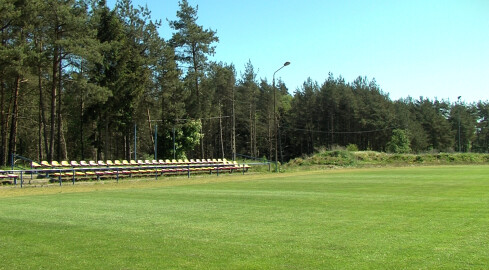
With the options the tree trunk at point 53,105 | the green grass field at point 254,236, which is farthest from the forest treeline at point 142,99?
the green grass field at point 254,236

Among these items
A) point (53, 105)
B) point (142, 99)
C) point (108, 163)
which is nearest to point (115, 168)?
point (108, 163)

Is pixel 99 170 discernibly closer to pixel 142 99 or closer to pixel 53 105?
pixel 53 105

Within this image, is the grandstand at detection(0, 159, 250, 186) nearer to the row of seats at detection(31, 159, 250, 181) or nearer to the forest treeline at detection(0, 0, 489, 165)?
the row of seats at detection(31, 159, 250, 181)

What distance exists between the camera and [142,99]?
46969 mm

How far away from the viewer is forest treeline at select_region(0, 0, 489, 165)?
33312 mm

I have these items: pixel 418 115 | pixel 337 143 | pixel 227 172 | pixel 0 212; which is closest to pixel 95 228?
pixel 0 212

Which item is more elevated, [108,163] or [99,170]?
[108,163]

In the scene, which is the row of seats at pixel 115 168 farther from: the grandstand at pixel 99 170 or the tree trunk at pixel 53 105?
the tree trunk at pixel 53 105

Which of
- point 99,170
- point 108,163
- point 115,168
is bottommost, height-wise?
point 99,170

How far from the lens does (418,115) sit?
327ft

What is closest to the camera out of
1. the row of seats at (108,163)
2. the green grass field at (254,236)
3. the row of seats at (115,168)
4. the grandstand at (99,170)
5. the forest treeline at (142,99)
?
the green grass field at (254,236)

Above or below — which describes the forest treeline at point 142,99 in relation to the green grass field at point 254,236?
above

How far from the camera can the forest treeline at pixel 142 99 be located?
33.3 m

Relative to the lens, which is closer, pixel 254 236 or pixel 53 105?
pixel 254 236
